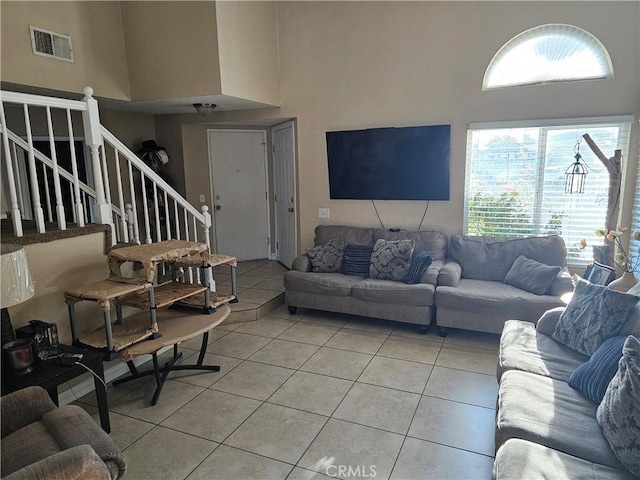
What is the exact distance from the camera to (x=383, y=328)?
13.6 ft

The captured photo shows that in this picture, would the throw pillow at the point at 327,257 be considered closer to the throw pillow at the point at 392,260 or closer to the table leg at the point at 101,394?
the throw pillow at the point at 392,260

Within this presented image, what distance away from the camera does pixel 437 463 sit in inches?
87.4

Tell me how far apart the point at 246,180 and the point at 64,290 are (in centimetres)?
383

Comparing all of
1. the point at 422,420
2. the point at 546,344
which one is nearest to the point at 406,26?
the point at 546,344

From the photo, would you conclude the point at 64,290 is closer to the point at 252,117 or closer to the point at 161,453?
the point at 161,453

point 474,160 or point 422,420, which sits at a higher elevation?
point 474,160

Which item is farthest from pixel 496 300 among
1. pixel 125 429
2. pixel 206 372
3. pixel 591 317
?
pixel 125 429

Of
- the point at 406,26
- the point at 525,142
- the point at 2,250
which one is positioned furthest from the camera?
the point at 406,26

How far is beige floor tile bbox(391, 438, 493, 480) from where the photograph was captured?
2.13 m

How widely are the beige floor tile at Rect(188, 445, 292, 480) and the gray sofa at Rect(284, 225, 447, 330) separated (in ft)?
6.72

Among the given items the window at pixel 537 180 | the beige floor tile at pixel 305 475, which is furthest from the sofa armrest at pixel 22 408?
the window at pixel 537 180

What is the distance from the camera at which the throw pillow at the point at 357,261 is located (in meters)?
4.46

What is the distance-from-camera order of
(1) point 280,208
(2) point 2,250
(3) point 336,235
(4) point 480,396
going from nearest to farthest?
(2) point 2,250 < (4) point 480,396 < (3) point 336,235 < (1) point 280,208

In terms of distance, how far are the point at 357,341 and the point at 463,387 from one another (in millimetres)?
1118
